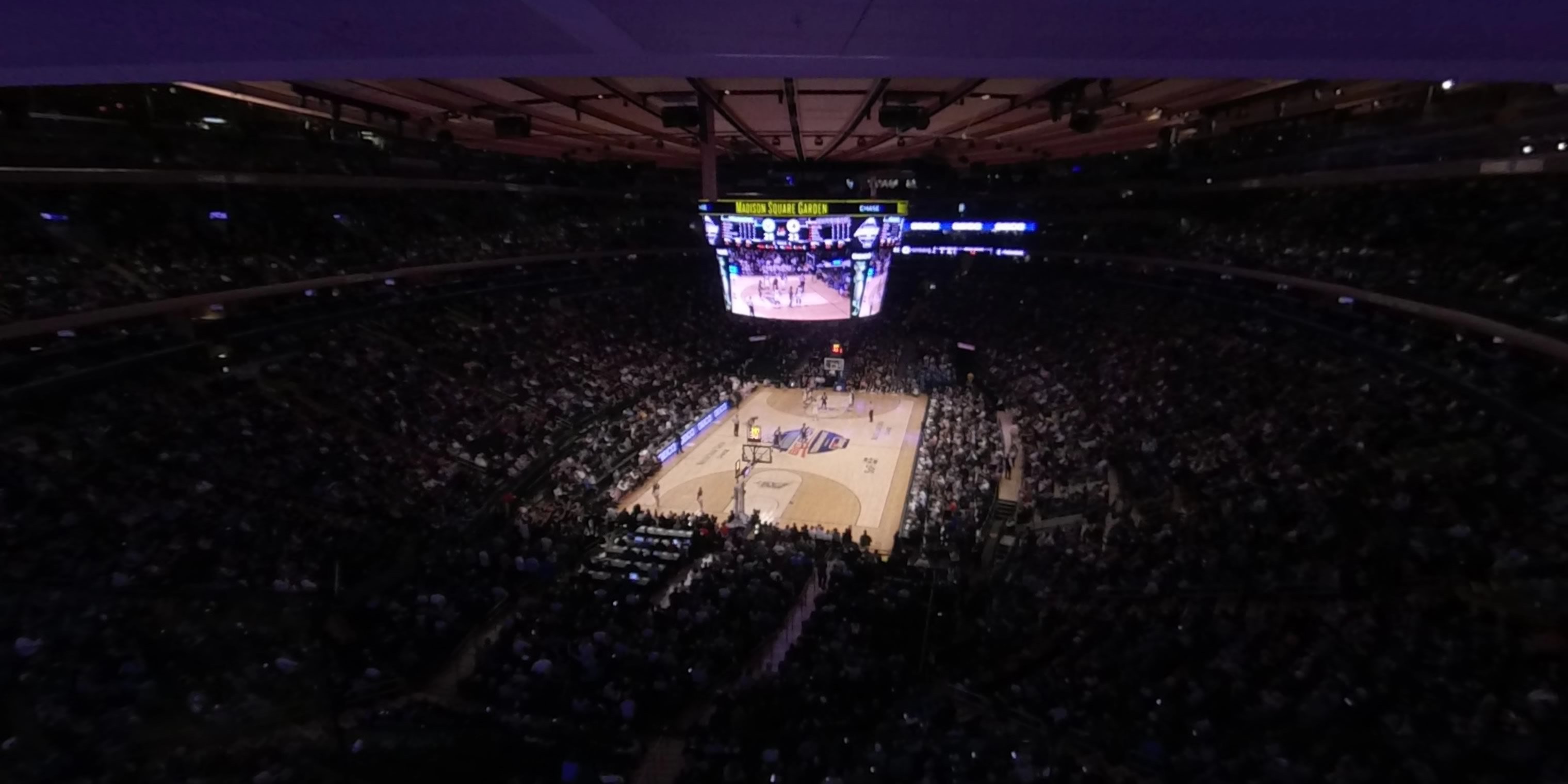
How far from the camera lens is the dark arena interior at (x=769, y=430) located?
2637 millimetres

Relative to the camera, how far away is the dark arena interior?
2637 millimetres

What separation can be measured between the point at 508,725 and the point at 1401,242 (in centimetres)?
1950

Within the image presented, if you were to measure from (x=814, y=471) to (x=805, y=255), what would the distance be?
243 inches

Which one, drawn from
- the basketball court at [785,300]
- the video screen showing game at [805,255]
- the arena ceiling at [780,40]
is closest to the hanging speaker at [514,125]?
the video screen showing game at [805,255]

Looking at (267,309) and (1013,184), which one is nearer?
(267,309)

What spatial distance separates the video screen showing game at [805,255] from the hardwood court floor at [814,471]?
4158 millimetres

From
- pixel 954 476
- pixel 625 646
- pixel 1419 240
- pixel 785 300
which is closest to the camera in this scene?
pixel 625 646

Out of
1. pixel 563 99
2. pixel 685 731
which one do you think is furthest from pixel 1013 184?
pixel 685 731

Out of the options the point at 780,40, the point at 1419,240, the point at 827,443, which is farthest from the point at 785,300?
the point at 780,40

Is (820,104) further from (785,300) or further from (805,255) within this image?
(785,300)

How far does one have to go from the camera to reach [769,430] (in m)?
24.6

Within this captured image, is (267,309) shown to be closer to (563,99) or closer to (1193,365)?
(563,99)

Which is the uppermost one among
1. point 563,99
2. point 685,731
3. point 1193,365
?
point 563,99

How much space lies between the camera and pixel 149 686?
7.98 m
